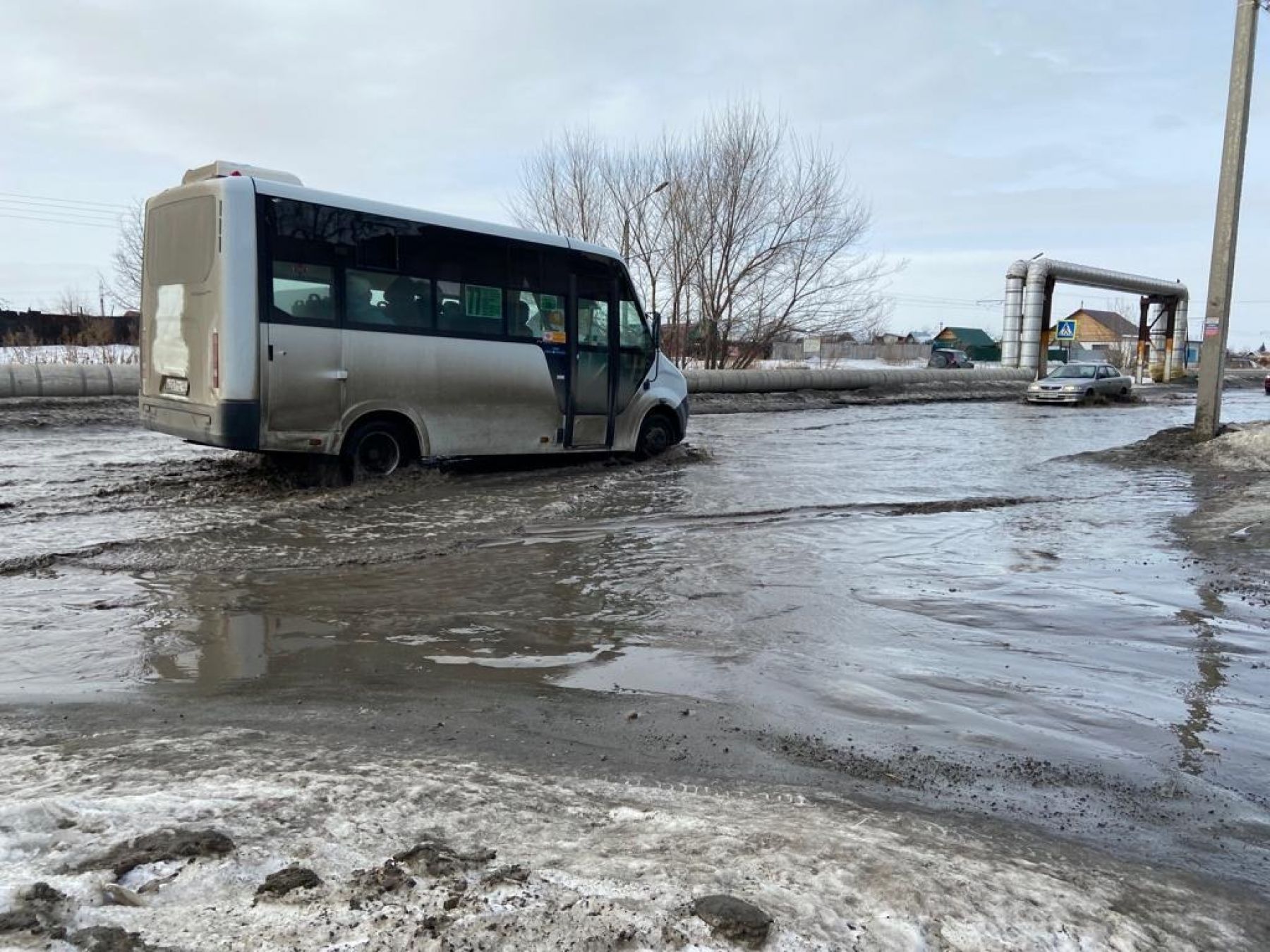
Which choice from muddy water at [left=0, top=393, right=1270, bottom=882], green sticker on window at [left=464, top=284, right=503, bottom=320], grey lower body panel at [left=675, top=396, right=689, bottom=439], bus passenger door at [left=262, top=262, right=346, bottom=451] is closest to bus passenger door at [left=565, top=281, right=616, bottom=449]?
muddy water at [left=0, top=393, right=1270, bottom=882]

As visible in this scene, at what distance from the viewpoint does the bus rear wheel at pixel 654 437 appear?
12773 mm

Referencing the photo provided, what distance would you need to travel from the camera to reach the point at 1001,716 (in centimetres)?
408

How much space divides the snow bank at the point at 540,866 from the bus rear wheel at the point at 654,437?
9671 mm

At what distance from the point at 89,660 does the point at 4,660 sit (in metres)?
0.36

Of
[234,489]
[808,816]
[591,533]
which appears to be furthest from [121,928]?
[234,489]

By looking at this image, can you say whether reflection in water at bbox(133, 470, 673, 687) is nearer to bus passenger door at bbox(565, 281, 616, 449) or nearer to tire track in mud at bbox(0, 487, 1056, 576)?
tire track in mud at bbox(0, 487, 1056, 576)

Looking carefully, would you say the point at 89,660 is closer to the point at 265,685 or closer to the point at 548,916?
the point at 265,685

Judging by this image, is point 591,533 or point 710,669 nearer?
point 710,669

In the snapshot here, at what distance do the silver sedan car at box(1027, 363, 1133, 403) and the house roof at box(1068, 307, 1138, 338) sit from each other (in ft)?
239

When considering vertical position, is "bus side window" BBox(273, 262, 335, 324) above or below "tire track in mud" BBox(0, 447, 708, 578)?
above

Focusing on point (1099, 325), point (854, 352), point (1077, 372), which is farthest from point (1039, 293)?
point (1099, 325)

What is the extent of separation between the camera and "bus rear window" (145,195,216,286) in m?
8.69

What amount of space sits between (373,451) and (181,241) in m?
2.69

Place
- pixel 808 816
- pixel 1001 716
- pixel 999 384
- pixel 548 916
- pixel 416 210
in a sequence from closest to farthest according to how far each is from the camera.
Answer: pixel 548 916 → pixel 808 816 → pixel 1001 716 → pixel 416 210 → pixel 999 384
